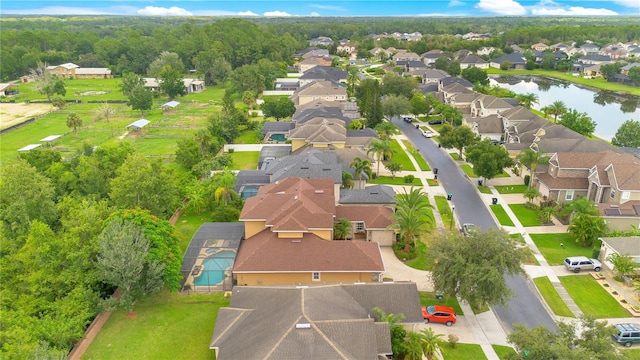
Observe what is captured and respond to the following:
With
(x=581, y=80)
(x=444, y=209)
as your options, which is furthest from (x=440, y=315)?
(x=581, y=80)

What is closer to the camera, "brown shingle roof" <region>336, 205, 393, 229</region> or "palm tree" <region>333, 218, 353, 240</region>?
"palm tree" <region>333, 218, 353, 240</region>

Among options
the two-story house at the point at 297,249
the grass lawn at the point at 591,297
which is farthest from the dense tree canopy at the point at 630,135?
the two-story house at the point at 297,249

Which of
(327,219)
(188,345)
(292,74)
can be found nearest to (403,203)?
(327,219)

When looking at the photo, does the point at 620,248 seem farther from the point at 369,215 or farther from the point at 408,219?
the point at 369,215

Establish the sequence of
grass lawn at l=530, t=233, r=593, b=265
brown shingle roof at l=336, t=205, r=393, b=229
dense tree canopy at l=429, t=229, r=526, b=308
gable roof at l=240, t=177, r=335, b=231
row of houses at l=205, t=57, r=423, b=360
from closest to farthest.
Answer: row of houses at l=205, t=57, r=423, b=360
dense tree canopy at l=429, t=229, r=526, b=308
gable roof at l=240, t=177, r=335, b=231
grass lawn at l=530, t=233, r=593, b=265
brown shingle roof at l=336, t=205, r=393, b=229

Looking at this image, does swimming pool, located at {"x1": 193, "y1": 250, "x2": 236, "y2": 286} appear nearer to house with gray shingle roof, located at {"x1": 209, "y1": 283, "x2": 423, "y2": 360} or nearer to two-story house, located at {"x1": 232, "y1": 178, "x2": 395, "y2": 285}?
two-story house, located at {"x1": 232, "y1": 178, "x2": 395, "y2": 285}

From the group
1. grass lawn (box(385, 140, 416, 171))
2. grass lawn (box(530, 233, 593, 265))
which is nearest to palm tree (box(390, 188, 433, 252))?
grass lawn (box(530, 233, 593, 265))

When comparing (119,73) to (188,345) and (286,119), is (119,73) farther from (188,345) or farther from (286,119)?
(188,345)

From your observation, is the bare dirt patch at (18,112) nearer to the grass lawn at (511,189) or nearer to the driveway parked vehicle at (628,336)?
the grass lawn at (511,189)
